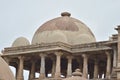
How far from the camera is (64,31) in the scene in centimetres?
4125

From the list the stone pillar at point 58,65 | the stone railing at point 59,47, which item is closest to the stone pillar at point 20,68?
the stone railing at point 59,47

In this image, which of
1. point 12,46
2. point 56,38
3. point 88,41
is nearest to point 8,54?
point 12,46

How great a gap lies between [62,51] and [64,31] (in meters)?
4.15

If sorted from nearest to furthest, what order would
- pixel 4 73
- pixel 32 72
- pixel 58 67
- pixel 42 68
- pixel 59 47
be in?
pixel 4 73 → pixel 58 67 → pixel 59 47 → pixel 42 68 → pixel 32 72

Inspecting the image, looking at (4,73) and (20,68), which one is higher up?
(20,68)

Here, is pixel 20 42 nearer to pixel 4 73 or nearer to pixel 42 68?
pixel 42 68

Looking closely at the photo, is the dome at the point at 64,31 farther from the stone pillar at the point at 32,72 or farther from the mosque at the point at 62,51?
the stone pillar at the point at 32,72

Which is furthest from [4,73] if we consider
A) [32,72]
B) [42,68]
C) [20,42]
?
[20,42]

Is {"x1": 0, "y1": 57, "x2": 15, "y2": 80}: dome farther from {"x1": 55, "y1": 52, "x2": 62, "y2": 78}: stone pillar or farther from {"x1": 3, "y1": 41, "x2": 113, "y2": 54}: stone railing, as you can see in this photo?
{"x1": 3, "y1": 41, "x2": 113, "y2": 54}: stone railing

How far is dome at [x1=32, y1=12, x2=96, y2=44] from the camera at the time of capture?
131 feet

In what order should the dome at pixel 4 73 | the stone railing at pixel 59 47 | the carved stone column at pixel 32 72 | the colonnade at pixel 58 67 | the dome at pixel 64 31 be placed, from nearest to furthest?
the dome at pixel 4 73
the colonnade at pixel 58 67
the stone railing at pixel 59 47
the dome at pixel 64 31
the carved stone column at pixel 32 72

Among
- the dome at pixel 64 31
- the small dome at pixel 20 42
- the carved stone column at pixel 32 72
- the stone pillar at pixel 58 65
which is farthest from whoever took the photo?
the small dome at pixel 20 42

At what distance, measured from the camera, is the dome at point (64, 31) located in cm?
3991

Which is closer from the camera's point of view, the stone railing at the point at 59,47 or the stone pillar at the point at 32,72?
the stone railing at the point at 59,47
